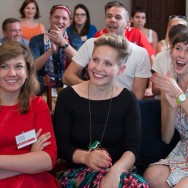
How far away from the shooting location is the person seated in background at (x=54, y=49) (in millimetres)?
3445

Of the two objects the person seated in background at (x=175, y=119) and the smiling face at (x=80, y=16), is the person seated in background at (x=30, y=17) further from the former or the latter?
the person seated in background at (x=175, y=119)

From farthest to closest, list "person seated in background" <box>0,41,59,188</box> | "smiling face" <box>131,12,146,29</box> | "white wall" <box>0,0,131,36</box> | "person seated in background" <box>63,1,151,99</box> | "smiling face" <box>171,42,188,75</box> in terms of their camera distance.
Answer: "white wall" <box>0,0,131,36</box>, "smiling face" <box>131,12,146,29</box>, "person seated in background" <box>63,1,151,99</box>, "smiling face" <box>171,42,188,75</box>, "person seated in background" <box>0,41,59,188</box>

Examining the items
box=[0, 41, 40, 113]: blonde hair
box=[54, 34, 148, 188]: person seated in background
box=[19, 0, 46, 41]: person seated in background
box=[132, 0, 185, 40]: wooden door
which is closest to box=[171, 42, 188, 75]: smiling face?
box=[54, 34, 148, 188]: person seated in background

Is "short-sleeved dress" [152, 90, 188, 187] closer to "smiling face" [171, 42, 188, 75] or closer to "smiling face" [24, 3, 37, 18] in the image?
"smiling face" [171, 42, 188, 75]

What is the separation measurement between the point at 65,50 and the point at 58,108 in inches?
61.1

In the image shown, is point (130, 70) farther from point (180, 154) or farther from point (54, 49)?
point (180, 154)

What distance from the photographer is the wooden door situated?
677 centimetres

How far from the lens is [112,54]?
2016 millimetres

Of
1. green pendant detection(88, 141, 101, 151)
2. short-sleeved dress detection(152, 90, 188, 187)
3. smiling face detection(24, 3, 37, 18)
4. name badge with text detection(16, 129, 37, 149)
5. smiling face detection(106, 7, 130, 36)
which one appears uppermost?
smiling face detection(24, 3, 37, 18)

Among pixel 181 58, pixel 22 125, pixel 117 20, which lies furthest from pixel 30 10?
pixel 22 125

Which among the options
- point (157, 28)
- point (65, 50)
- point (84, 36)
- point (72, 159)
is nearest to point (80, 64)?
point (65, 50)

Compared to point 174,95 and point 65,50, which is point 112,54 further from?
point 65,50

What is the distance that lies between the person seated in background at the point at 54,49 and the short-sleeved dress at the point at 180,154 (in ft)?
5.10

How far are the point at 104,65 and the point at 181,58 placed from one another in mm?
541
